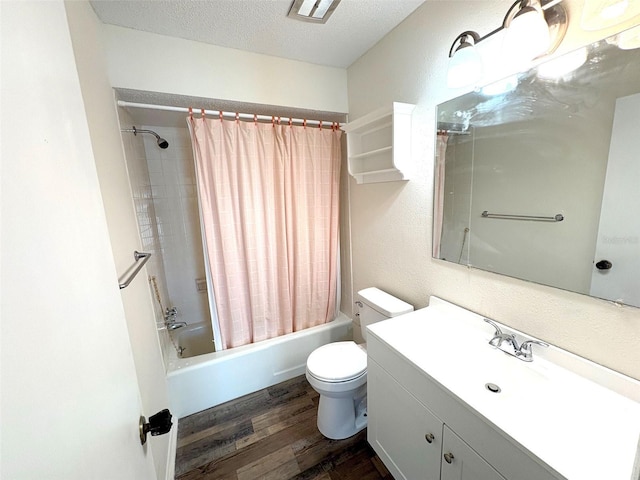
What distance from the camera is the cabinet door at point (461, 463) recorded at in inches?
32.9

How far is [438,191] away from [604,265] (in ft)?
2.40

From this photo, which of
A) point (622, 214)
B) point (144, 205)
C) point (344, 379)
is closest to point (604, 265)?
point (622, 214)

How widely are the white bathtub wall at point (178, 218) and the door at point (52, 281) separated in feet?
6.54

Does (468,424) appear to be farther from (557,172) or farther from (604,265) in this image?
(557,172)

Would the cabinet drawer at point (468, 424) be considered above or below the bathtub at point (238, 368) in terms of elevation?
above

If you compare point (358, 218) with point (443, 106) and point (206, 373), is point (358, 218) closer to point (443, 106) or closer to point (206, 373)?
point (443, 106)

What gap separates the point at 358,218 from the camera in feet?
7.00

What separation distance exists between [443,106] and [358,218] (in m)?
1.00

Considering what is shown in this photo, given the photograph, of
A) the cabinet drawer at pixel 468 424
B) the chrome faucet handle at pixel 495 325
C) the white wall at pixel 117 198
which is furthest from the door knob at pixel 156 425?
the chrome faucet handle at pixel 495 325

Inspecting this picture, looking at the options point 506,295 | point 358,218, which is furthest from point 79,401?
point 358,218

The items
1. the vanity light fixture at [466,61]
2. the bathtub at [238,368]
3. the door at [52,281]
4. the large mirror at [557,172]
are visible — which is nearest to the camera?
the door at [52,281]

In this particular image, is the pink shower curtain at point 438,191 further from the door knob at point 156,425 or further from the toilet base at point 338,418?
the door knob at point 156,425

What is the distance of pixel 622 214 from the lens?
0.83m

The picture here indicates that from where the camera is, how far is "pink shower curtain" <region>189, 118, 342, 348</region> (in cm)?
183
